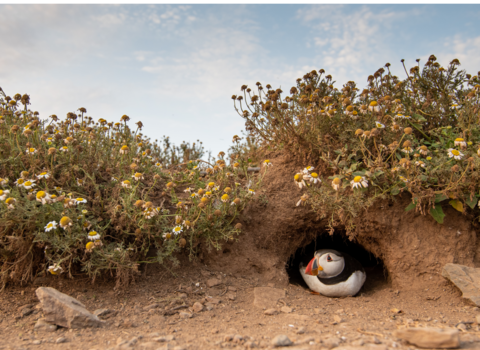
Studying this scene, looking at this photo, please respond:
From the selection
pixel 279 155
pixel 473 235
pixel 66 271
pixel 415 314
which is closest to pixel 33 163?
pixel 66 271

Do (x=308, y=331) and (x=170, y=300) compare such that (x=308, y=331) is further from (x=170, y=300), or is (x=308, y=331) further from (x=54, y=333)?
(x=54, y=333)

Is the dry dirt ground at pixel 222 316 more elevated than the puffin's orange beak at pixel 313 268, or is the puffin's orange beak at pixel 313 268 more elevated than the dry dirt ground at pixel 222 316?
the puffin's orange beak at pixel 313 268

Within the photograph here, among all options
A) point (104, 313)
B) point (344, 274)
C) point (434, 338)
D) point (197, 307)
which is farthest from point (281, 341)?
point (344, 274)

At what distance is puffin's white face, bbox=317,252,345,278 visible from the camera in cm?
395

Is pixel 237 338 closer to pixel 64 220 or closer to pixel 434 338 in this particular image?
pixel 434 338

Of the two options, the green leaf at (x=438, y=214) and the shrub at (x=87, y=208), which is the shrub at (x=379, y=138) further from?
the shrub at (x=87, y=208)

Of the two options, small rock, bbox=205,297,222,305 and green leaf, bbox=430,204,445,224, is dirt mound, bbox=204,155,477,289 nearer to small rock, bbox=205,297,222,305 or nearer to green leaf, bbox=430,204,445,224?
green leaf, bbox=430,204,445,224

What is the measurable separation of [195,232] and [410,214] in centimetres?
247

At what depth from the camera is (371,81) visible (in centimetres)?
455

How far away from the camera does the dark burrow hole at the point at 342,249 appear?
450cm

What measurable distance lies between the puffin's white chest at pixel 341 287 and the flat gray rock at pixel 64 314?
2371 millimetres

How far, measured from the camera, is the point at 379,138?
4008mm

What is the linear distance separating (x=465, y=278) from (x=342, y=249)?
208cm

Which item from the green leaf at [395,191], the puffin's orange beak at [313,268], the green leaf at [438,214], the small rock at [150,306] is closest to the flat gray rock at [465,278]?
the green leaf at [438,214]
